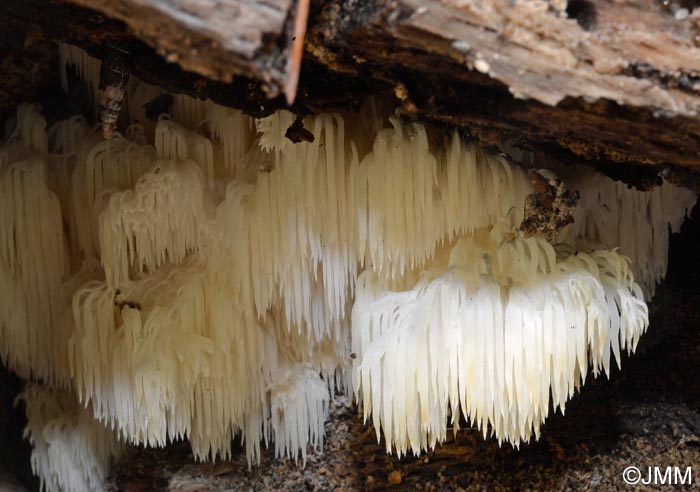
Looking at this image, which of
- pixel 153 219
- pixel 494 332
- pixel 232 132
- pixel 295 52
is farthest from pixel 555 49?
pixel 153 219

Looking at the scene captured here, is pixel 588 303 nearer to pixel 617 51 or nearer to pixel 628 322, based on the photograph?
pixel 628 322

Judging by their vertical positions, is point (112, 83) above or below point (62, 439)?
above

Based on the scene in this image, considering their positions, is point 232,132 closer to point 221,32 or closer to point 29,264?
point 29,264

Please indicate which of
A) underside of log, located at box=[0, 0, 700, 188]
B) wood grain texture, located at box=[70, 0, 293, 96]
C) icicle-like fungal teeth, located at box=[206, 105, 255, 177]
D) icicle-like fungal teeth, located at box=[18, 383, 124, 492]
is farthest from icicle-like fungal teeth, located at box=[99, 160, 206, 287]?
wood grain texture, located at box=[70, 0, 293, 96]

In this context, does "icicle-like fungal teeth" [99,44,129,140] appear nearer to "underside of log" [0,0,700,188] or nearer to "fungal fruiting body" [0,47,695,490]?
"underside of log" [0,0,700,188]

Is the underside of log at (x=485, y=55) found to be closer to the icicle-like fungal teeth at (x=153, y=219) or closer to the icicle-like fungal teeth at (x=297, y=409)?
the icicle-like fungal teeth at (x=153, y=219)

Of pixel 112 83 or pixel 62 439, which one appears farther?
pixel 62 439
